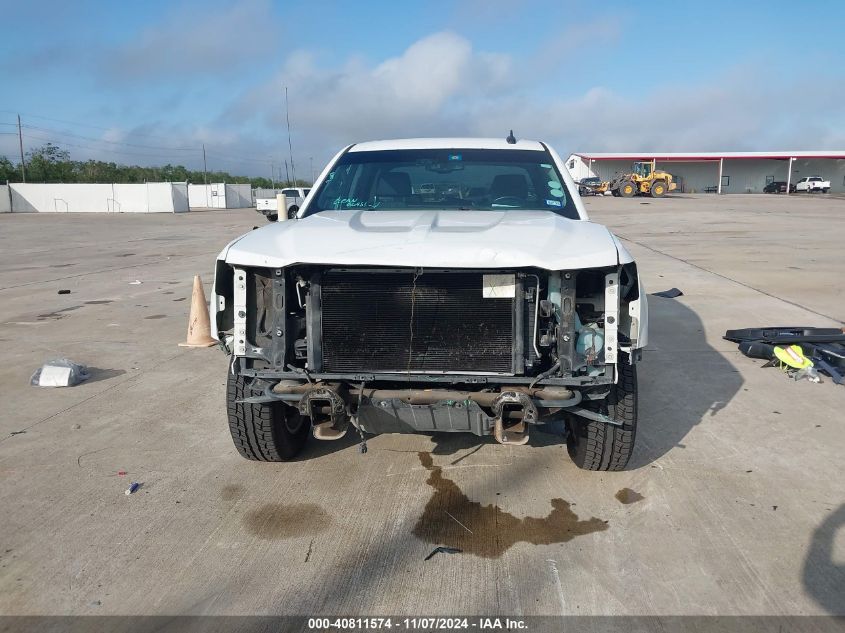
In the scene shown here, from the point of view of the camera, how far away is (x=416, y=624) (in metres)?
2.46

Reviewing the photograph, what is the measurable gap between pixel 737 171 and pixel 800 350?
64.3 m

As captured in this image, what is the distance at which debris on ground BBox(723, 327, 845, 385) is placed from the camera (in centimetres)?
539

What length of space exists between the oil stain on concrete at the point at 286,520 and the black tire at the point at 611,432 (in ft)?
4.73

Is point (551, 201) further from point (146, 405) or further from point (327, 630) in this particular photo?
point (146, 405)

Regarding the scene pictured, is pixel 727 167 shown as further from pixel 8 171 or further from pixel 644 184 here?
pixel 8 171

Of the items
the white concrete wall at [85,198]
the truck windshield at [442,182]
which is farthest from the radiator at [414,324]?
the white concrete wall at [85,198]

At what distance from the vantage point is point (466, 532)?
3100 mm

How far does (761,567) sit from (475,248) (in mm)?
1866

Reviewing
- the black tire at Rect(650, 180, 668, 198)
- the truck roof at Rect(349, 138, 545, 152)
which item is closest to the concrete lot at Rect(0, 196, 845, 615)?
the truck roof at Rect(349, 138, 545, 152)

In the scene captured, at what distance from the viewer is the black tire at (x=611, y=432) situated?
3.32 m

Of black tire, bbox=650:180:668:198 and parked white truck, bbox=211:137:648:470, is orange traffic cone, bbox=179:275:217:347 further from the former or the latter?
black tire, bbox=650:180:668:198

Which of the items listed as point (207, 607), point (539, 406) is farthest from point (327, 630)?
point (539, 406)

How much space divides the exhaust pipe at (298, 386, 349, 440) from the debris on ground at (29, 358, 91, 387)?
3.22 meters

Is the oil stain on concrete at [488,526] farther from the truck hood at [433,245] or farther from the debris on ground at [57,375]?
the debris on ground at [57,375]
